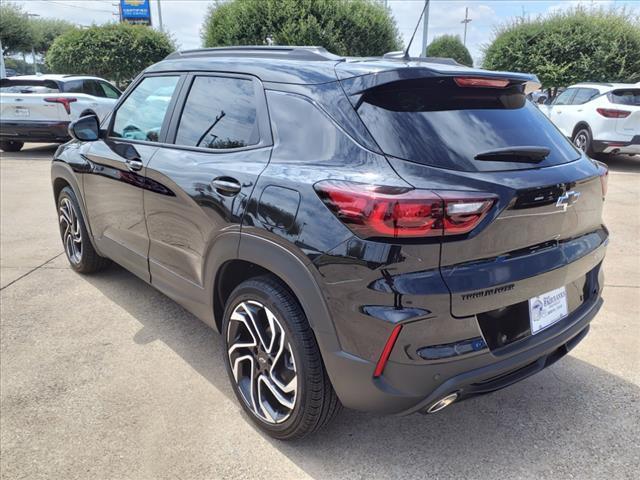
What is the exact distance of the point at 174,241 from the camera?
9.73 ft

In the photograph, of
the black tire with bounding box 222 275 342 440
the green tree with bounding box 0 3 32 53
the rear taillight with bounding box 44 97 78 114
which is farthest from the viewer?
the green tree with bounding box 0 3 32 53

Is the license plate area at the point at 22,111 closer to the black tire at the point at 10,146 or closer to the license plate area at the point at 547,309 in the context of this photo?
the black tire at the point at 10,146

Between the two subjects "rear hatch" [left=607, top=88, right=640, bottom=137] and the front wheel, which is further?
the front wheel

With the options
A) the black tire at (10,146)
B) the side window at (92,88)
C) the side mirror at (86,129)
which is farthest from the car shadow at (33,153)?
the side mirror at (86,129)

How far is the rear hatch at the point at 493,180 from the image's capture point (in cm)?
190

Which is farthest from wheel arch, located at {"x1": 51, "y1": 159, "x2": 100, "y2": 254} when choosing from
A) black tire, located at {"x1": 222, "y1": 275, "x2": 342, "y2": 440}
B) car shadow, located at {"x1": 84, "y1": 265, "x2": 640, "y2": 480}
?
black tire, located at {"x1": 222, "y1": 275, "x2": 342, "y2": 440}

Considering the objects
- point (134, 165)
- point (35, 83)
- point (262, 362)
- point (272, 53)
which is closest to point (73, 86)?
point (35, 83)

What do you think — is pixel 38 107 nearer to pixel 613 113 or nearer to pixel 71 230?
pixel 71 230

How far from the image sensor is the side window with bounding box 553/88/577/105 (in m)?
11.5

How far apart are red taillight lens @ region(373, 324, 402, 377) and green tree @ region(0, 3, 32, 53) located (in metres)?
38.1

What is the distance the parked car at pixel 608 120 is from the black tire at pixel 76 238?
8276mm

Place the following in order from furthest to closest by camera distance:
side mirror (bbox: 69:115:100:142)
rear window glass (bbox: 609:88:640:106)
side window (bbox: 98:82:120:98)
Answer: side window (bbox: 98:82:120:98) < rear window glass (bbox: 609:88:640:106) < side mirror (bbox: 69:115:100:142)

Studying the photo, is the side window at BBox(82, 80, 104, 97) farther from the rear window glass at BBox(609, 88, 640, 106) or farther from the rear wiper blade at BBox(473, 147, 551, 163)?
the rear wiper blade at BBox(473, 147, 551, 163)

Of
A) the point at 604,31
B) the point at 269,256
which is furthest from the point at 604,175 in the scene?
the point at 604,31
